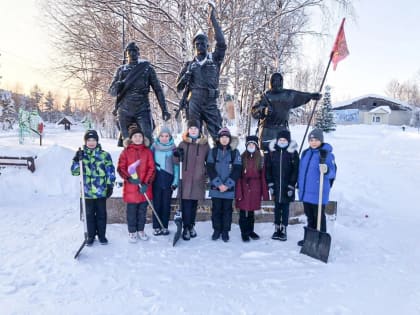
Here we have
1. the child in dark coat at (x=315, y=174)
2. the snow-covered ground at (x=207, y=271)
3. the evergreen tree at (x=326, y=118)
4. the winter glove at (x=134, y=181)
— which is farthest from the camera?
the evergreen tree at (x=326, y=118)

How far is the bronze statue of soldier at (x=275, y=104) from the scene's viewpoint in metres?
5.17

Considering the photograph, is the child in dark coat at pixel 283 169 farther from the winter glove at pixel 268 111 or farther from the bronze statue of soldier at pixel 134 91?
the bronze statue of soldier at pixel 134 91

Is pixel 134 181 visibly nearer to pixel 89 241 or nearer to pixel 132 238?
pixel 132 238

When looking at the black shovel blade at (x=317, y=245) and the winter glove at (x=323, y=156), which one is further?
the winter glove at (x=323, y=156)

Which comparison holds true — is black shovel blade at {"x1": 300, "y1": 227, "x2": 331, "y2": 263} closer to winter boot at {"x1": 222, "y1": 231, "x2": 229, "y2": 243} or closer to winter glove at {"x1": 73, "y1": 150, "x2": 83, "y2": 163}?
winter boot at {"x1": 222, "y1": 231, "x2": 229, "y2": 243}

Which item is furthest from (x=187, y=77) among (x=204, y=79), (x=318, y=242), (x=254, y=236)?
(x=318, y=242)

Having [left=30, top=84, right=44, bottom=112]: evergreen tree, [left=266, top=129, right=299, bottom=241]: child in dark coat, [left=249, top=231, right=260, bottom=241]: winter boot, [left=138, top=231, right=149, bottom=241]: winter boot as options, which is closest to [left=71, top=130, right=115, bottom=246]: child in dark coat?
[left=138, top=231, right=149, bottom=241]: winter boot

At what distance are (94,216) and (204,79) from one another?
8.84ft

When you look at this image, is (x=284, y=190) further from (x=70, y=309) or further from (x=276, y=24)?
(x=276, y=24)

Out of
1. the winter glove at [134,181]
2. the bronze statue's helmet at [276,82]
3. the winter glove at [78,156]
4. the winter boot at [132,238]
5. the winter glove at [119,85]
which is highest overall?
the bronze statue's helmet at [276,82]

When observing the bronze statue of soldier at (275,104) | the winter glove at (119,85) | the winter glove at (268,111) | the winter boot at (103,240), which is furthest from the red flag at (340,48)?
the winter boot at (103,240)

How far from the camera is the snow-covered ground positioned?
106 inches

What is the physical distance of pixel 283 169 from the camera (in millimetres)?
4164

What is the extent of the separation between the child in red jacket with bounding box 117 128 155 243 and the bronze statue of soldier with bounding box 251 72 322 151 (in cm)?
212
